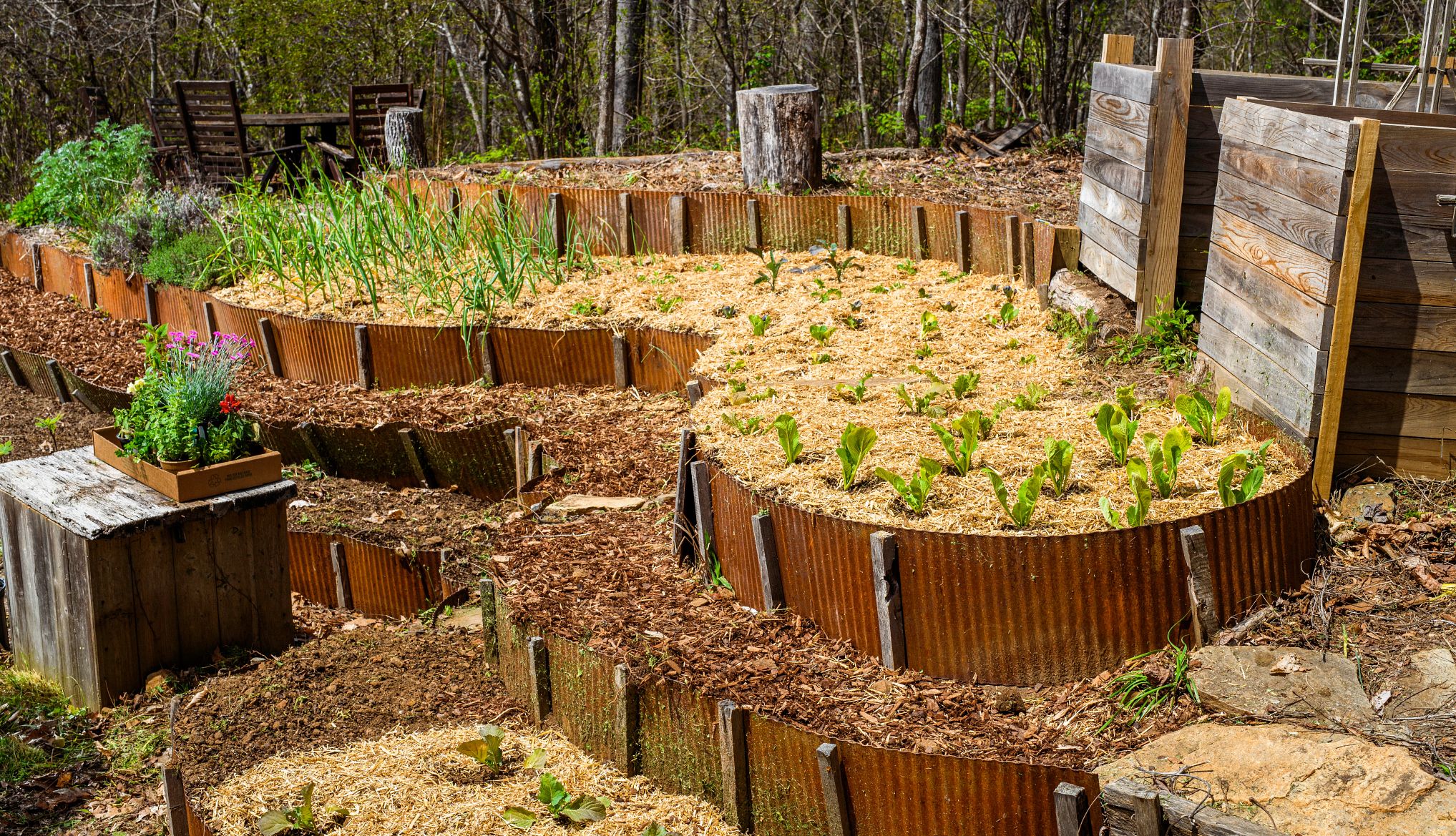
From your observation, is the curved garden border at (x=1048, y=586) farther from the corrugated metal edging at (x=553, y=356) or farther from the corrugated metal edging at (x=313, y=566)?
the corrugated metal edging at (x=553, y=356)

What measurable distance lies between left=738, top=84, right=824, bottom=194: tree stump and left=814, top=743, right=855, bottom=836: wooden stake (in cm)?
553

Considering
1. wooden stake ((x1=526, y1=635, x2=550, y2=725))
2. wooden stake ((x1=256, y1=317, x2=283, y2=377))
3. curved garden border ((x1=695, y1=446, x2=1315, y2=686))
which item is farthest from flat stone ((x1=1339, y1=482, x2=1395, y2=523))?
wooden stake ((x1=256, y1=317, x2=283, y2=377))

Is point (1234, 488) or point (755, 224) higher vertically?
point (755, 224)

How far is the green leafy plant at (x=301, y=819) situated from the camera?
9.72ft

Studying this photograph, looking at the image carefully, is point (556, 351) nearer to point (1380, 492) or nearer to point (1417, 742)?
point (1380, 492)

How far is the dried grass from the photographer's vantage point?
9.78 feet

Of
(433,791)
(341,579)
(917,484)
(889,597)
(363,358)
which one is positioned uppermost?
(917,484)

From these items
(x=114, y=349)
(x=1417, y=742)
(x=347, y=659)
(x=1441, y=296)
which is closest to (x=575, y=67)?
(x=114, y=349)

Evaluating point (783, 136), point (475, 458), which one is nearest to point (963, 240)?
point (783, 136)

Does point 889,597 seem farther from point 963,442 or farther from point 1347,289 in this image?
point 1347,289

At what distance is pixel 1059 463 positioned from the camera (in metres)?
3.32

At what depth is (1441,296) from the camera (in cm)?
336

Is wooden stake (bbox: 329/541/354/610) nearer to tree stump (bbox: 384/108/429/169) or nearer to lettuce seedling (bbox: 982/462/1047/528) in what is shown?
lettuce seedling (bbox: 982/462/1047/528)

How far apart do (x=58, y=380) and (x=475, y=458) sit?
3.46 meters
